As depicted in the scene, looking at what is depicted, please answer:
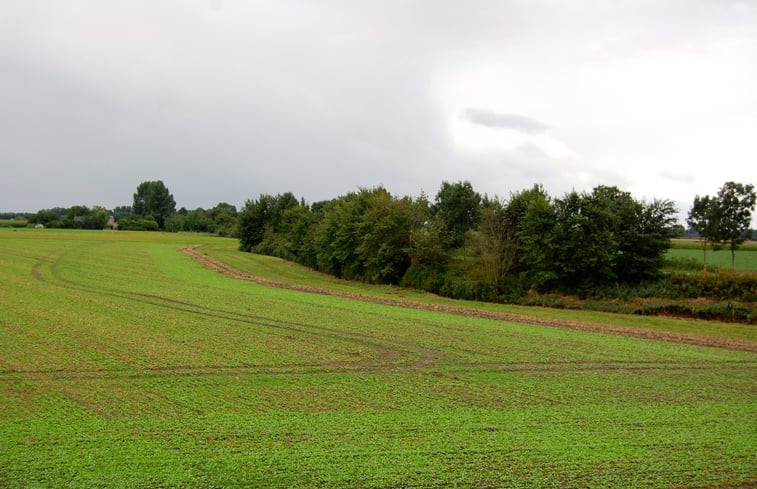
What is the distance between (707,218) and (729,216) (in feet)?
6.52

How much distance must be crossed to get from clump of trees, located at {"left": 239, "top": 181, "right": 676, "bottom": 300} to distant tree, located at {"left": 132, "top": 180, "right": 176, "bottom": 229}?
13754 centimetres

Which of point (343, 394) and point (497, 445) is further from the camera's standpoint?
point (343, 394)

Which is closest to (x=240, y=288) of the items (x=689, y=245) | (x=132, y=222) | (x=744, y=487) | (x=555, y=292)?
(x=555, y=292)

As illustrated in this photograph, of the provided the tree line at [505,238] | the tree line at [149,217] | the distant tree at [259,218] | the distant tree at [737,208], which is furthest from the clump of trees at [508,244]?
the tree line at [149,217]

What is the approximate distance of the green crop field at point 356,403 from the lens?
8.14 meters

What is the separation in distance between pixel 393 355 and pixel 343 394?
438 centimetres

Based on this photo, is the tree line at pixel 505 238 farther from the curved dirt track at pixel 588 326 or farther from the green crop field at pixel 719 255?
the curved dirt track at pixel 588 326

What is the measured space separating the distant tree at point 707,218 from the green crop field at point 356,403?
120 feet

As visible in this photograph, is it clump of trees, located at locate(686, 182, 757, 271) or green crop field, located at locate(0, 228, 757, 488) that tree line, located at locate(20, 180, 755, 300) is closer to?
clump of trees, located at locate(686, 182, 757, 271)

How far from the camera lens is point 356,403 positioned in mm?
11352

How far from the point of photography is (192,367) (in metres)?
13.9

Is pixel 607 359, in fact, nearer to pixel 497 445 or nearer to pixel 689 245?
pixel 497 445

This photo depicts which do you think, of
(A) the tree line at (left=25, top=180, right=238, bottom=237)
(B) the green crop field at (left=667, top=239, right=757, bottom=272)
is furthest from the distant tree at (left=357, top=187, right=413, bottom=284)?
(A) the tree line at (left=25, top=180, right=238, bottom=237)

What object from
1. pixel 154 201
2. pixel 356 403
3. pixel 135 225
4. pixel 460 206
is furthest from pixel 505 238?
pixel 154 201
